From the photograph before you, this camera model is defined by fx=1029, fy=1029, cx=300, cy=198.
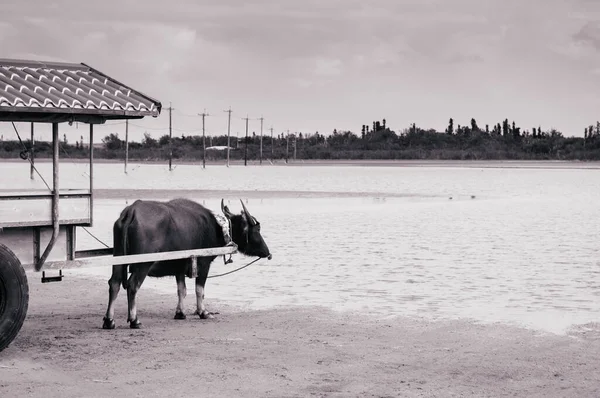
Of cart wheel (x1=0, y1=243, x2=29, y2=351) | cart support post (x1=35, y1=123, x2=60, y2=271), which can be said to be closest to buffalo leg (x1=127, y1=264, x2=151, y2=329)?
cart support post (x1=35, y1=123, x2=60, y2=271)

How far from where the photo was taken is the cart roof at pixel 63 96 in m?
9.06

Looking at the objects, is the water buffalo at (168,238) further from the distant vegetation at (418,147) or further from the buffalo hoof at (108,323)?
the distant vegetation at (418,147)

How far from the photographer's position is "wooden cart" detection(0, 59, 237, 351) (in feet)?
29.1

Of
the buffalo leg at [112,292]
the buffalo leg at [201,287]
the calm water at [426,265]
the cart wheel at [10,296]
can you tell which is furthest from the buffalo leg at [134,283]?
the calm water at [426,265]

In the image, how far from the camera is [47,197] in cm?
966

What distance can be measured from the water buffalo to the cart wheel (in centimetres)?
139

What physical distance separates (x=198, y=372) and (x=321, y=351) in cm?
143

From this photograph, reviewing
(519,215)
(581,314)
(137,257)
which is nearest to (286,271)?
(581,314)

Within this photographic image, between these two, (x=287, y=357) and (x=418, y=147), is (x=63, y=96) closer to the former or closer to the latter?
(x=287, y=357)

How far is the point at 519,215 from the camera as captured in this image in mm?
29703

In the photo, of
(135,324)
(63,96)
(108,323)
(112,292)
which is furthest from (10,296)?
(63,96)

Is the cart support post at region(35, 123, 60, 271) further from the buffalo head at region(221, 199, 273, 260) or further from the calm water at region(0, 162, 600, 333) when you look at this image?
the calm water at region(0, 162, 600, 333)

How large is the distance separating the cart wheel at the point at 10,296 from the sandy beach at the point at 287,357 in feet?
0.81

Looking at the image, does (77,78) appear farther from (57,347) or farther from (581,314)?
(581,314)
